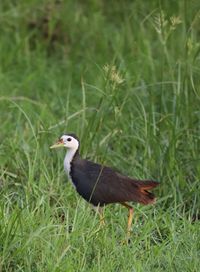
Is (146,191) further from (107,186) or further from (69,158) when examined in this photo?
(69,158)

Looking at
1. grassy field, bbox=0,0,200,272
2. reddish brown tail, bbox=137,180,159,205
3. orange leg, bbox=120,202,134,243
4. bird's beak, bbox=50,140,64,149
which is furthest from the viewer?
bird's beak, bbox=50,140,64,149

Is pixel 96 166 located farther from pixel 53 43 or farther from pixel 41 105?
pixel 53 43

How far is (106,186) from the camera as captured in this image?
7270 millimetres

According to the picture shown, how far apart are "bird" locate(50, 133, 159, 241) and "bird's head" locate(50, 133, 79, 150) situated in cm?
15

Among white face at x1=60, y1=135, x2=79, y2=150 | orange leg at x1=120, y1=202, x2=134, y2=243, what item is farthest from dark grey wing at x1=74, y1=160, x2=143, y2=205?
white face at x1=60, y1=135, x2=79, y2=150

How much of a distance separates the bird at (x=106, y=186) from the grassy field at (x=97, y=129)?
0.14 meters

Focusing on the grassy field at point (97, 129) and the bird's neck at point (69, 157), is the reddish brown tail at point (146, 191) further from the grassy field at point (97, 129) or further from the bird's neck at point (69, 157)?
the bird's neck at point (69, 157)

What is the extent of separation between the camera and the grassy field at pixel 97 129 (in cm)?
665

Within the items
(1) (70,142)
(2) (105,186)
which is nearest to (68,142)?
(1) (70,142)

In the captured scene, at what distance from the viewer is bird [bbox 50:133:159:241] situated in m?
7.21

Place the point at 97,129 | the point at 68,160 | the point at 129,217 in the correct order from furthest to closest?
the point at 97,129, the point at 68,160, the point at 129,217

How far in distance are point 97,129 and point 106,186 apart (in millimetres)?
910

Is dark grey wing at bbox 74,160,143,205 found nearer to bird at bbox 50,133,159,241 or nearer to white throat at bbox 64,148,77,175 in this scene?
bird at bbox 50,133,159,241

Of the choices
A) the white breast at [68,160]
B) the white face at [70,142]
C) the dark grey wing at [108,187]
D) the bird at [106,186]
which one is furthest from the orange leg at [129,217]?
→ the white face at [70,142]
